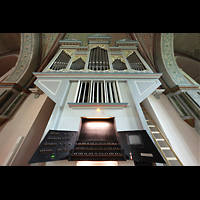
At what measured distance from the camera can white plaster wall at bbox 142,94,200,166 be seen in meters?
1.94

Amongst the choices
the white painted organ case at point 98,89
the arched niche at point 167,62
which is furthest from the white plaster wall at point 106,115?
the arched niche at point 167,62

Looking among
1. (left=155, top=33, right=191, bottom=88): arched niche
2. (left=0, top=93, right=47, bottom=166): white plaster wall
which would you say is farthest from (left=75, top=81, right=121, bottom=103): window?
(left=155, top=33, right=191, bottom=88): arched niche

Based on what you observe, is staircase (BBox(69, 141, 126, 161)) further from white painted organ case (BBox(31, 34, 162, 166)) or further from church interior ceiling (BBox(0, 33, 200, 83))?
church interior ceiling (BBox(0, 33, 200, 83))

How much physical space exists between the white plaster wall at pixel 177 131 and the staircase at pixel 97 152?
178 cm

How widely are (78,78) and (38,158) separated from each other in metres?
2.03

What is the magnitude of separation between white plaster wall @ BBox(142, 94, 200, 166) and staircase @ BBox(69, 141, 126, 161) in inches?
69.9


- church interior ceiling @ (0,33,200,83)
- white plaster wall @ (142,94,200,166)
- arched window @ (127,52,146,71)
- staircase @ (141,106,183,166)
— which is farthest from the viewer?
church interior ceiling @ (0,33,200,83)

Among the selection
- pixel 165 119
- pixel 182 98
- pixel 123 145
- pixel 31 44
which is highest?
pixel 31 44

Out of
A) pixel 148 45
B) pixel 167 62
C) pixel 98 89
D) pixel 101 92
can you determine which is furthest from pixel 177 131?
pixel 148 45

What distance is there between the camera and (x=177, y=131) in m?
2.27

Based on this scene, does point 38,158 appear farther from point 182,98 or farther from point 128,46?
point 128,46

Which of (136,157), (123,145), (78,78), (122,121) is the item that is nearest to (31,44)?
(78,78)

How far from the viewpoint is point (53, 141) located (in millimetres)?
1385

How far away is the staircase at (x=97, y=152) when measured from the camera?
123 cm
